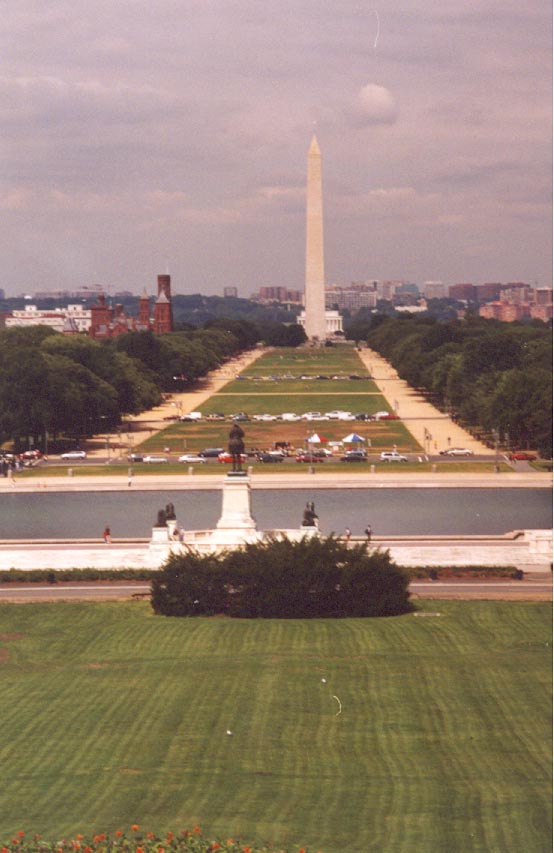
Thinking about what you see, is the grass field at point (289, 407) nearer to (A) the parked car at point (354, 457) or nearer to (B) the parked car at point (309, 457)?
(A) the parked car at point (354, 457)

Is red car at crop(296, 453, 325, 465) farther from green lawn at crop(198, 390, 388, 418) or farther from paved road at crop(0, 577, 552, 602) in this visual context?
paved road at crop(0, 577, 552, 602)

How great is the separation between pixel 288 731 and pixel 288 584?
9588 millimetres

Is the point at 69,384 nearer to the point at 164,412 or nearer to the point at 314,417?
the point at 314,417

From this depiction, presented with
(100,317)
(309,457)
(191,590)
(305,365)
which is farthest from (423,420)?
(100,317)

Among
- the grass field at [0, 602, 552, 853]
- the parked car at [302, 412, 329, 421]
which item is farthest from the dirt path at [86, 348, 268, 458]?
the grass field at [0, 602, 552, 853]

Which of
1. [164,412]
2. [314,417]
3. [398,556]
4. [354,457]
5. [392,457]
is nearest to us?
[398,556]

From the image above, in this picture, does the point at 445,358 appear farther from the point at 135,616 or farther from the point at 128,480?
the point at 135,616

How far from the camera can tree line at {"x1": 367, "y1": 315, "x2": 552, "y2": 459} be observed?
77.8 metres

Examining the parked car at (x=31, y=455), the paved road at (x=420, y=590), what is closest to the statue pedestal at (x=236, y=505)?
the paved road at (x=420, y=590)

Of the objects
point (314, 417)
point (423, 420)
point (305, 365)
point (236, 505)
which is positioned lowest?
point (423, 420)

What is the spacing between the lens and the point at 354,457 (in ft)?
247

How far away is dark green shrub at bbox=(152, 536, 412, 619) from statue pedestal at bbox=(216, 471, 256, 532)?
4.82 m

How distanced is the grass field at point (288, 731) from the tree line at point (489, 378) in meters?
43.2

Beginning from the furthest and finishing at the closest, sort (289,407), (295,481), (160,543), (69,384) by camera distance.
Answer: (289,407) < (69,384) < (295,481) < (160,543)
